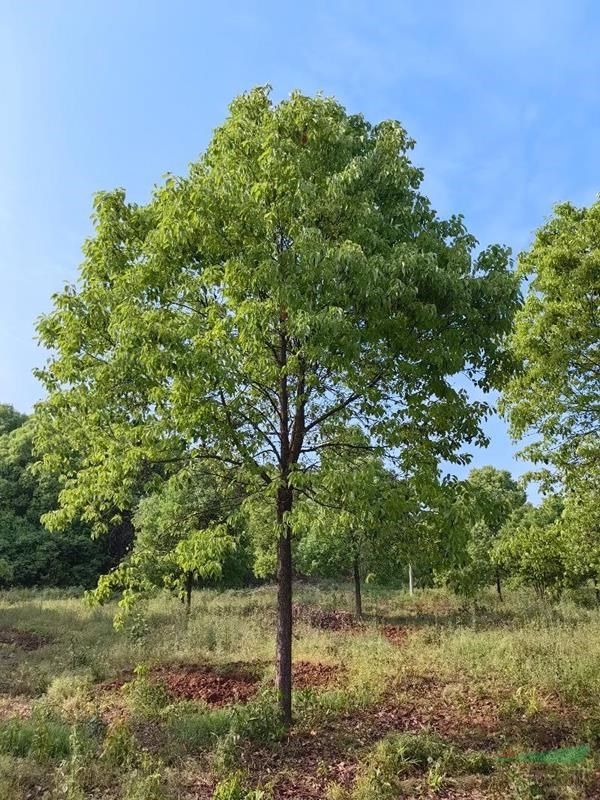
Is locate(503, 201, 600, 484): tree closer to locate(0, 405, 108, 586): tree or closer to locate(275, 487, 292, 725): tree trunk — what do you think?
locate(275, 487, 292, 725): tree trunk

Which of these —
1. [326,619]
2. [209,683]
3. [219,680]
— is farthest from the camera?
[326,619]

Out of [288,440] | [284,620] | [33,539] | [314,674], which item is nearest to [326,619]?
[314,674]

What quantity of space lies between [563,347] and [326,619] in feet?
43.1

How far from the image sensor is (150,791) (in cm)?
523

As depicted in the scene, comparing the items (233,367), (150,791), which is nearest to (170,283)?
(233,367)

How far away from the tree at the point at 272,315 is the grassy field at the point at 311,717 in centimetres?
130

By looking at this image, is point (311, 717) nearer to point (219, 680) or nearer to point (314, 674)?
point (314, 674)

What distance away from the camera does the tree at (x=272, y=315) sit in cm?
640

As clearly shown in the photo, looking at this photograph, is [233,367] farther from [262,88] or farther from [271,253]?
[262,88]

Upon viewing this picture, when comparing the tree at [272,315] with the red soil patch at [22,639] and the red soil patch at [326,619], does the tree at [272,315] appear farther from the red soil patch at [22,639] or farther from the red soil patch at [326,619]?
the red soil patch at [326,619]

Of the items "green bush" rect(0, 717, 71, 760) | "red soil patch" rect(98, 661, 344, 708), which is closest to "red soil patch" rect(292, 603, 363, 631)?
A: "red soil patch" rect(98, 661, 344, 708)

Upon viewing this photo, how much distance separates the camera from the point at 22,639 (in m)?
16.7

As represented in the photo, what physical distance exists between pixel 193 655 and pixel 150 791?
8.24 metres

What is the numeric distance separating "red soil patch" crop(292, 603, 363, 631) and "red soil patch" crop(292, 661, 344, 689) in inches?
258
